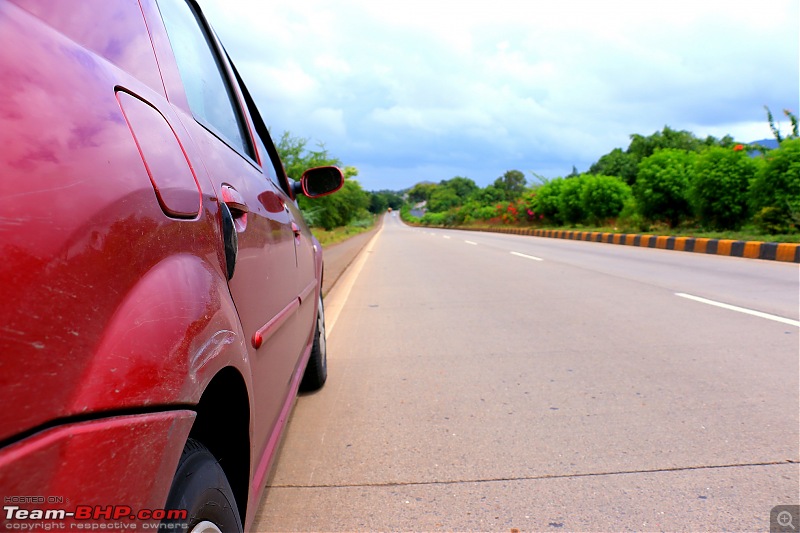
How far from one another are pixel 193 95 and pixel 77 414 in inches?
51.4

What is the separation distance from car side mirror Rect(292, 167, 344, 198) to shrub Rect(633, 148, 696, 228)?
58.4 ft

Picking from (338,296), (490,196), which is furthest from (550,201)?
(490,196)

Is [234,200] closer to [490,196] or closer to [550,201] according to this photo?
[550,201]

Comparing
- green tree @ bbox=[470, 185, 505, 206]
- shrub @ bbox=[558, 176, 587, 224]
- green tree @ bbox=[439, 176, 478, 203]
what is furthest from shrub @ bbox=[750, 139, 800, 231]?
green tree @ bbox=[439, 176, 478, 203]

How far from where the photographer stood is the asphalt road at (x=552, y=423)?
2396 millimetres

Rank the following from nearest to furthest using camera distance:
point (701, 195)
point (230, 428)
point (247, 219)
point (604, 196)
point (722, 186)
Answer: point (230, 428), point (247, 219), point (722, 186), point (701, 195), point (604, 196)

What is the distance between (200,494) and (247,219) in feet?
2.85

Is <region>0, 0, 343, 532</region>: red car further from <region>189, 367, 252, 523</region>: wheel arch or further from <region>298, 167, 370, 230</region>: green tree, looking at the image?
<region>298, 167, 370, 230</region>: green tree

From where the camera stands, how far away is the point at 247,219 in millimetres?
1840

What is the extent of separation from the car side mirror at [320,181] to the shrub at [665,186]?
17.8m

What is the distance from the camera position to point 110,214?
1019 mm

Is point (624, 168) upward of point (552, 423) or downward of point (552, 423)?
upward

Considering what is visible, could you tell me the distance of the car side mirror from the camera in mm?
3816

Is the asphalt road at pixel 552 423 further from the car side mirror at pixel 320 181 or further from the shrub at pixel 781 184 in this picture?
the shrub at pixel 781 184
